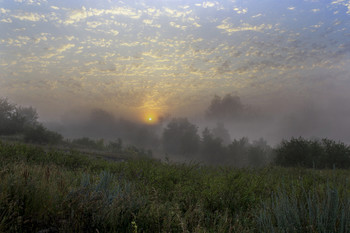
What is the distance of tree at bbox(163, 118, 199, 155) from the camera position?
70.1 metres

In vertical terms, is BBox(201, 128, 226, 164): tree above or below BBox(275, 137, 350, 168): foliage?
below

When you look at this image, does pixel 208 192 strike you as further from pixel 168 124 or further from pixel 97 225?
pixel 168 124

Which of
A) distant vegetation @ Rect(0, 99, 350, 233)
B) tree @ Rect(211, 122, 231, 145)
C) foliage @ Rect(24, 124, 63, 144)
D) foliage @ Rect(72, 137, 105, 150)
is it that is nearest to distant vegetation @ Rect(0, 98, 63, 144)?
foliage @ Rect(24, 124, 63, 144)

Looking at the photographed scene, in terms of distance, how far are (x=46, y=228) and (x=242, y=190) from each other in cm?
538

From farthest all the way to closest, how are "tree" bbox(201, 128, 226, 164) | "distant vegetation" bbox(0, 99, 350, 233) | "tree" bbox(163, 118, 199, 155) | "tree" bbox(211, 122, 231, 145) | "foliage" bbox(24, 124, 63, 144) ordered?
"tree" bbox(211, 122, 231, 145), "tree" bbox(163, 118, 199, 155), "tree" bbox(201, 128, 226, 164), "foliage" bbox(24, 124, 63, 144), "distant vegetation" bbox(0, 99, 350, 233)

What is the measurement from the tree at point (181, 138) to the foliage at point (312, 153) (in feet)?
135

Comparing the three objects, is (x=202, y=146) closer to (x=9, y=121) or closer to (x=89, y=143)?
(x=89, y=143)

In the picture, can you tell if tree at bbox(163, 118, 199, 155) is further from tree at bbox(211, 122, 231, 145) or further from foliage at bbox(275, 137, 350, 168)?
tree at bbox(211, 122, 231, 145)

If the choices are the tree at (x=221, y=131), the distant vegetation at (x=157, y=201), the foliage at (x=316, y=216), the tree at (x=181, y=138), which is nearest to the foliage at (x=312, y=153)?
the distant vegetation at (x=157, y=201)

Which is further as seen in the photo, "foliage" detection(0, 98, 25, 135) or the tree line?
"foliage" detection(0, 98, 25, 135)

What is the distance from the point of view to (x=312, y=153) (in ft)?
87.8

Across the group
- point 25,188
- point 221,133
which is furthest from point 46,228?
point 221,133

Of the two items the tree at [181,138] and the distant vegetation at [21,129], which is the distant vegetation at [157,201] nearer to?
the distant vegetation at [21,129]

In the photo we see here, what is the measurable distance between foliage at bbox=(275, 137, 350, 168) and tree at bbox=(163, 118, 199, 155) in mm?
41225
